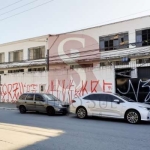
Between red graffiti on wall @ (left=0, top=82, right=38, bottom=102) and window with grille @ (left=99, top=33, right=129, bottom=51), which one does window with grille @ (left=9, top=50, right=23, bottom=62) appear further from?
window with grille @ (left=99, top=33, right=129, bottom=51)

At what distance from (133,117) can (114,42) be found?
52.4ft

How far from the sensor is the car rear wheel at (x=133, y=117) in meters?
12.0

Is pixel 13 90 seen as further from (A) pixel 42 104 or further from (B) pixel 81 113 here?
(B) pixel 81 113

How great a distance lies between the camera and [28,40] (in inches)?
1373

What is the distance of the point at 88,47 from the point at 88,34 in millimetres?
1652

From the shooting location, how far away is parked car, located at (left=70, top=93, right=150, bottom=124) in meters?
12.1

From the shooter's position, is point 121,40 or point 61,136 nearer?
point 61,136

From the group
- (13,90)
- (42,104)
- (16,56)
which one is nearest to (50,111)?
(42,104)

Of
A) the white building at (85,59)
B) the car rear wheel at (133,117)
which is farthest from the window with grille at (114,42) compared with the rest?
the car rear wheel at (133,117)

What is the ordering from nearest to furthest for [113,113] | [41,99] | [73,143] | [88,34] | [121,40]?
1. [73,143]
2. [113,113]
3. [41,99]
4. [121,40]
5. [88,34]

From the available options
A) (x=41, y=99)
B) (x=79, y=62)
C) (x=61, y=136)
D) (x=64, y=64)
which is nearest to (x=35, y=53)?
(x=64, y=64)

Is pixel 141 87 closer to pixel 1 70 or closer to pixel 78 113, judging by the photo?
pixel 78 113

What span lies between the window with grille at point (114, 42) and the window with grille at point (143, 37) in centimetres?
→ 127

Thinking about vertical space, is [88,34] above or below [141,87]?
above
